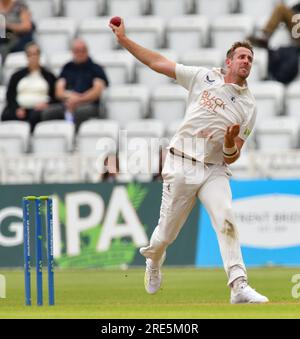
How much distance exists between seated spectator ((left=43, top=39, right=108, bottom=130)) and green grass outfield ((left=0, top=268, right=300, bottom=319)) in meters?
3.37

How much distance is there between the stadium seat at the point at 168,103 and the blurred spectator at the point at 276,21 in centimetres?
139


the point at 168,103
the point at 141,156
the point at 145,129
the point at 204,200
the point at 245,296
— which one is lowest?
the point at 245,296

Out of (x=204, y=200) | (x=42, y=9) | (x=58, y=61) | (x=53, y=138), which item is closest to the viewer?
(x=204, y=200)

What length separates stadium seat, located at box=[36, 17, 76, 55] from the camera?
2188 centimetres

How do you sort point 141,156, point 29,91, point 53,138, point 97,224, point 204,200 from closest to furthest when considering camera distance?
point 204,200, point 97,224, point 141,156, point 53,138, point 29,91

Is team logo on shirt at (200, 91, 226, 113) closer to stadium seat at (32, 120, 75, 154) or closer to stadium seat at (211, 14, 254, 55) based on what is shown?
stadium seat at (32, 120, 75, 154)

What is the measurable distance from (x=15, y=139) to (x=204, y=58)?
3052mm

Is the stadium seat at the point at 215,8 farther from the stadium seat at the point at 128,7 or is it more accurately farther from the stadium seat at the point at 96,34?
the stadium seat at the point at 96,34

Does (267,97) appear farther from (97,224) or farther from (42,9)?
(42,9)

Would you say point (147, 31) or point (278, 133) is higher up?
point (147, 31)

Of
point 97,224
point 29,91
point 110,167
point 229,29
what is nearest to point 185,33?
point 229,29

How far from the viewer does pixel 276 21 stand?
2016 centimetres

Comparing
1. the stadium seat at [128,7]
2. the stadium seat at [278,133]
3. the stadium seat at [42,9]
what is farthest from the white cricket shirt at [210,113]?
the stadium seat at [42,9]
